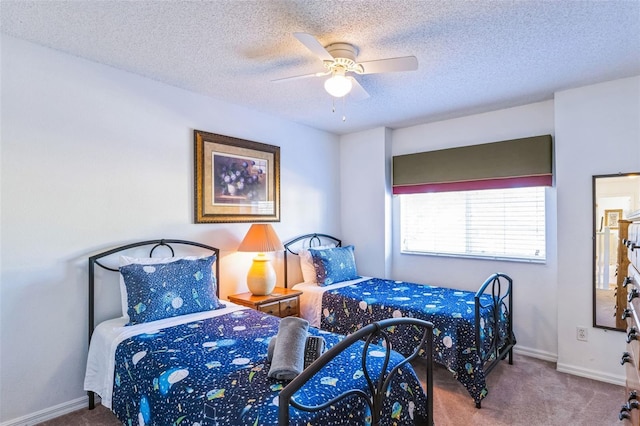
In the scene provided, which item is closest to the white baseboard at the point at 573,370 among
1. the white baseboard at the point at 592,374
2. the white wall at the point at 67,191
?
the white baseboard at the point at 592,374

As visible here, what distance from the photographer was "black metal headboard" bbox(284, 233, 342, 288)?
12.9 ft

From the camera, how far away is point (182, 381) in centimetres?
159

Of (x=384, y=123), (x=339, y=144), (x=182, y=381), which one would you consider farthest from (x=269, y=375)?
(x=339, y=144)

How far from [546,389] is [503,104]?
8.49ft

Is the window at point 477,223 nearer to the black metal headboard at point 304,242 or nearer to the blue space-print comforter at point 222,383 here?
the black metal headboard at point 304,242

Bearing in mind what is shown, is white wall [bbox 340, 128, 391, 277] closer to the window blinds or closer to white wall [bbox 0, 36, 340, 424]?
the window blinds

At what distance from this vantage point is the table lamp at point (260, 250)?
10.5 ft

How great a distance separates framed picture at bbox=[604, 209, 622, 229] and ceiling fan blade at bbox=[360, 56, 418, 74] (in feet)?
7.09

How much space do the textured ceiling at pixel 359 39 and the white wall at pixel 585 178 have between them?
0.21 meters

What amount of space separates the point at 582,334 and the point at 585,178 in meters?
1.35

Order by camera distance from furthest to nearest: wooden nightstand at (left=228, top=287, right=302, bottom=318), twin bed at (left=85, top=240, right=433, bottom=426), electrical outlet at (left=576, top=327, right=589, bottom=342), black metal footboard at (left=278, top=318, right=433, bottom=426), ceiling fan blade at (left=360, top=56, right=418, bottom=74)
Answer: wooden nightstand at (left=228, top=287, right=302, bottom=318)
electrical outlet at (left=576, top=327, right=589, bottom=342)
ceiling fan blade at (left=360, top=56, right=418, bottom=74)
twin bed at (left=85, top=240, right=433, bottom=426)
black metal footboard at (left=278, top=318, right=433, bottom=426)

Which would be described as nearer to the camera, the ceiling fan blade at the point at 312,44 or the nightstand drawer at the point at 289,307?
the ceiling fan blade at the point at 312,44

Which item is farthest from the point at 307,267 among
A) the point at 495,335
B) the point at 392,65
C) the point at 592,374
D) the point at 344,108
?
the point at 592,374

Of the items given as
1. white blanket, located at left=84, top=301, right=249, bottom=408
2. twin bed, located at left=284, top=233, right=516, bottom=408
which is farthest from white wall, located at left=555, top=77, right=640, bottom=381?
white blanket, located at left=84, top=301, right=249, bottom=408
